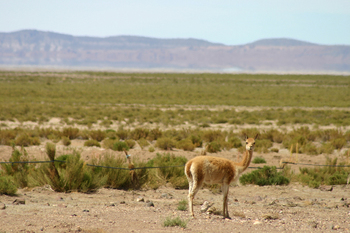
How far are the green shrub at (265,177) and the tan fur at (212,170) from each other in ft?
14.3

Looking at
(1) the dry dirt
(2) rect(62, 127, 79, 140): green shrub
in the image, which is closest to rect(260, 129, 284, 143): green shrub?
(1) the dry dirt

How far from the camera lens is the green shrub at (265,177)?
11.4m

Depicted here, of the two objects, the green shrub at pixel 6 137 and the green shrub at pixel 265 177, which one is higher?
the green shrub at pixel 265 177

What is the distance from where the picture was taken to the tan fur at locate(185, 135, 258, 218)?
7055 mm

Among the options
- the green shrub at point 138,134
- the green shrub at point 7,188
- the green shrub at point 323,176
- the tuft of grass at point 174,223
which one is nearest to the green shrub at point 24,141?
the green shrub at point 138,134

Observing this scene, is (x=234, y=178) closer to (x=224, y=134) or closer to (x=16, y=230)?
(x=16, y=230)

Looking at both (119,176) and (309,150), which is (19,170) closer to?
(119,176)

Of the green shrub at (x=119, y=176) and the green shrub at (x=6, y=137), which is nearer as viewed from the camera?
the green shrub at (x=119, y=176)

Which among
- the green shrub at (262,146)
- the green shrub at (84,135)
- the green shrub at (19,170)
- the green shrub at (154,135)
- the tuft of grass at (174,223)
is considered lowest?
the green shrub at (84,135)

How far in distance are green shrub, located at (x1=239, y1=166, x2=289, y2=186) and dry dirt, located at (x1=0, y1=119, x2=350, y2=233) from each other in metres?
0.27

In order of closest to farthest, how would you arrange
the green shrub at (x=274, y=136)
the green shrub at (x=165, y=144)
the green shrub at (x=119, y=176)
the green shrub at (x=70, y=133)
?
the green shrub at (x=119, y=176) < the green shrub at (x=165, y=144) < the green shrub at (x=70, y=133) < the green shrub at (x=274, y=136)

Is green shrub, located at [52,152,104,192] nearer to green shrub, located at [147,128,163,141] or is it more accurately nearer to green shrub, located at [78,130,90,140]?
green shrub, located at [147,128,163,141]

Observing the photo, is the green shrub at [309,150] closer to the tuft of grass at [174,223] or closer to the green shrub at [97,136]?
the green shrub at [97,136]

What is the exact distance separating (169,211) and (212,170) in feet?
4.64
